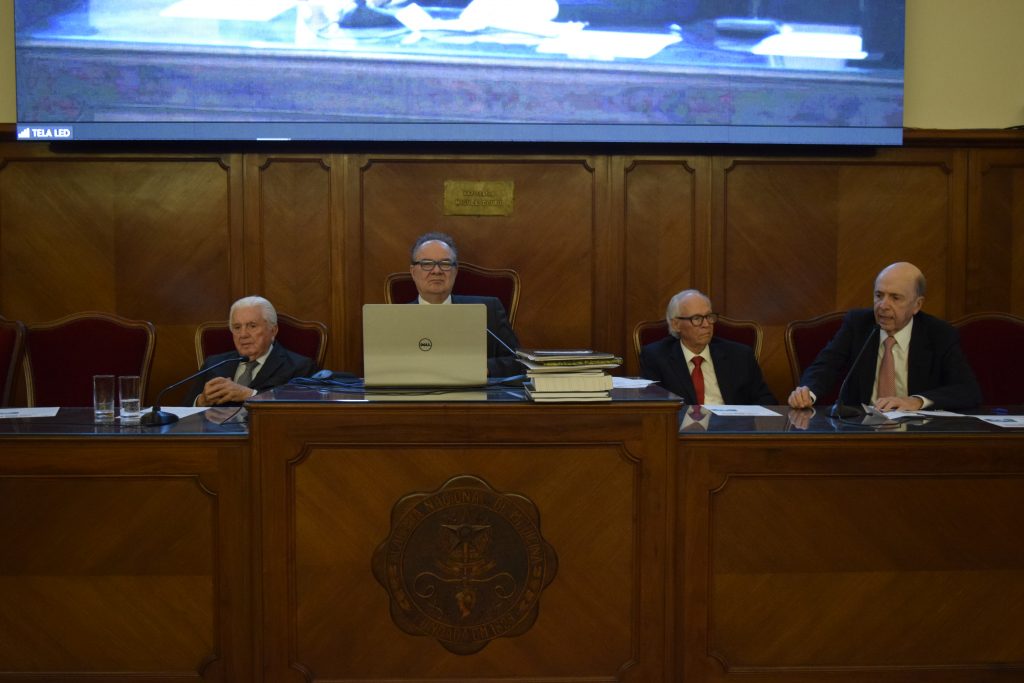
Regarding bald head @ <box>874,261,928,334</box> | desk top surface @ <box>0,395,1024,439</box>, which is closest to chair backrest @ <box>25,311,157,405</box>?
desk top surface @ <box>0,395,1024,439</box>

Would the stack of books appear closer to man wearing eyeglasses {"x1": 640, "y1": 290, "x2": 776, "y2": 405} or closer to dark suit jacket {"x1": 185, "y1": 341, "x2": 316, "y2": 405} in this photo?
man wearing eyeglasses {"x1": 640, "y1": 290, "x2": 776, "y2": 405}

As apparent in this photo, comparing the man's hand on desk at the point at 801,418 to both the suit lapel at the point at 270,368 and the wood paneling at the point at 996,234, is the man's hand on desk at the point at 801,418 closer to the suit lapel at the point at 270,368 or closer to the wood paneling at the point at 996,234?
the suit lapel at the point at 270,368

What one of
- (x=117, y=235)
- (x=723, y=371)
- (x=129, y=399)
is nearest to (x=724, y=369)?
(x=723, y=371)

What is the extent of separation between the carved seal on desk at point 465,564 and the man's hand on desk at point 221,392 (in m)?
1.05

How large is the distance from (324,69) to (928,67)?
298 centimetres

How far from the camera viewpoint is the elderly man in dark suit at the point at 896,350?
294cm

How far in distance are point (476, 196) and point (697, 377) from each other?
58.8 inches

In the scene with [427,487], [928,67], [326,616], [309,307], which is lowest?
[326,616]

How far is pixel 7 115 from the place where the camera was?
4.09 m

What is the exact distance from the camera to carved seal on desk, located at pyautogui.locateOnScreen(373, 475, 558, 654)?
1922 mm

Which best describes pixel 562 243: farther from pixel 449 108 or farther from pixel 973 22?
pixel 973 22

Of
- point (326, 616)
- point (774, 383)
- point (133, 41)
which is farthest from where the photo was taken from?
point (774, 383)

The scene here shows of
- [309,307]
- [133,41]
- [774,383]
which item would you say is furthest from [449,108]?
[774,383]

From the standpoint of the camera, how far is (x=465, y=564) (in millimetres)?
1930
